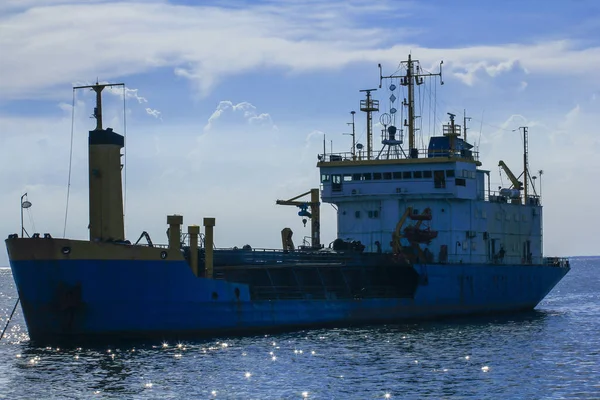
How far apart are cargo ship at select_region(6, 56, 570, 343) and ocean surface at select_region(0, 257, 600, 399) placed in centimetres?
125

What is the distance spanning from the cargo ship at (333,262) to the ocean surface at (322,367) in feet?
4.10

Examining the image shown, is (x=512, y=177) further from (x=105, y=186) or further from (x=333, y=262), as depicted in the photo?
(x=105, y=186)

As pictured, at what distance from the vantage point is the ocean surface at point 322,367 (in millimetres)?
31719

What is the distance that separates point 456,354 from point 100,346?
13.7 meters

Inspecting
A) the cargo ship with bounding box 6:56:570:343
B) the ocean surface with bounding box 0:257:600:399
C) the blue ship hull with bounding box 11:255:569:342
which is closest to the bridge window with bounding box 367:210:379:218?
the cargo ship with bounding box 6:56:570:343

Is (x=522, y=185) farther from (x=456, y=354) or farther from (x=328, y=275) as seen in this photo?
(x=456, y=354)

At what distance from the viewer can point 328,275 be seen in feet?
168

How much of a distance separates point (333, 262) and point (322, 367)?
549 inches

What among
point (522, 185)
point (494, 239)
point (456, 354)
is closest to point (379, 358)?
point (456, 354)

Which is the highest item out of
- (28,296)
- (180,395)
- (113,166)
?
(113,166)

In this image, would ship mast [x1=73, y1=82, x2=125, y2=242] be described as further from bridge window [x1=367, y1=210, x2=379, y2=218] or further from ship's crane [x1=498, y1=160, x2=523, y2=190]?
ship's crane [x1=498, y1=160, x2=523, y2=190]

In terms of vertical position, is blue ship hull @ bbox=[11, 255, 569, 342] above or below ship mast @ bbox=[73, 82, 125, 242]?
below

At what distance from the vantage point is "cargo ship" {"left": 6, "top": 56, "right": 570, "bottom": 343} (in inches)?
1538

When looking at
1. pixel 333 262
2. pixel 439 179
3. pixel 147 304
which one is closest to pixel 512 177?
pixel 439 179
